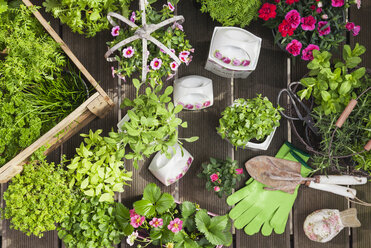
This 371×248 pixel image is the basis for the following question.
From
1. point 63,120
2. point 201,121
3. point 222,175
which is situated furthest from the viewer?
point 201,121

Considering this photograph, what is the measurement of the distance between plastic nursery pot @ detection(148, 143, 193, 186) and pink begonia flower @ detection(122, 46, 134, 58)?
1.58 feet

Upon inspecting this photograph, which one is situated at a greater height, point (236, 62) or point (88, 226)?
point (236, 62)

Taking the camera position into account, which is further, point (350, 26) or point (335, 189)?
point (335, 189)

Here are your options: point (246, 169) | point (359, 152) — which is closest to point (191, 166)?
point (246, 169)

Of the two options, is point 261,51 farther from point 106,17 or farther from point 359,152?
point 106,17

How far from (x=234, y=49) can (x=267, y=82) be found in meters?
0.29

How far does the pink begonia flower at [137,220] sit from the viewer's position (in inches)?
57.6

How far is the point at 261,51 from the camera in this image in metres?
1.73

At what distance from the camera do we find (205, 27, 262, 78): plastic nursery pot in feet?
5.13

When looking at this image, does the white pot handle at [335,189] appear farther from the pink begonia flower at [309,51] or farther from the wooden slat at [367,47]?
the pink begonia flower at [309,51]

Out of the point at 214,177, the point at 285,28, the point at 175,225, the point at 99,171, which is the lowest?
the point at 175,225

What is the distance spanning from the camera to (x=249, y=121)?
57.4 inches

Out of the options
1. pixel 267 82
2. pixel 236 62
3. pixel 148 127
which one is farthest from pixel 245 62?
pixel 148 127

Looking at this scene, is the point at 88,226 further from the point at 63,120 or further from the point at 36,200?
the point at 63,120
